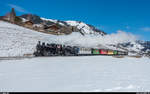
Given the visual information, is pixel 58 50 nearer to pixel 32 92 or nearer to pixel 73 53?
pixel 73 53

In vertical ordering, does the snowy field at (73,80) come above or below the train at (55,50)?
below

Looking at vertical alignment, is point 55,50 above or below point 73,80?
above

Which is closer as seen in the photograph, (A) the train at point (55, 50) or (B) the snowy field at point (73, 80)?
(B) the snowy field at point (73, 80)

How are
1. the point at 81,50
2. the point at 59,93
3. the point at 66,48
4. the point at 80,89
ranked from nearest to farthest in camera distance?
the point at 59,93 → the point at 80,89 → the point at 66,48 → the point at 81,50

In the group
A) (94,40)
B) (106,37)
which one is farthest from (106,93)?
(106,37)

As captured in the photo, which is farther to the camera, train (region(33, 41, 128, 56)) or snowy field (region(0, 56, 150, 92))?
train (region(33, 41, 128, 56))

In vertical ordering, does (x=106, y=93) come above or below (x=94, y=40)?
below

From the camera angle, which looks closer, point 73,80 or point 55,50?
point 73,80

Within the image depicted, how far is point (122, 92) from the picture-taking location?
325cm

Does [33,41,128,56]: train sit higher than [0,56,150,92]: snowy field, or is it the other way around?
[33,41,128,56]: train

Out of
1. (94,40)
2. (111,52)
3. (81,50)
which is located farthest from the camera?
(94,40)

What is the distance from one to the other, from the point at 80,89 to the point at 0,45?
53.0ft

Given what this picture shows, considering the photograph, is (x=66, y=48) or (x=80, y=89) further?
(x=66, y=48)

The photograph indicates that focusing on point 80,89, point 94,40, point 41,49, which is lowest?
point 80,89
